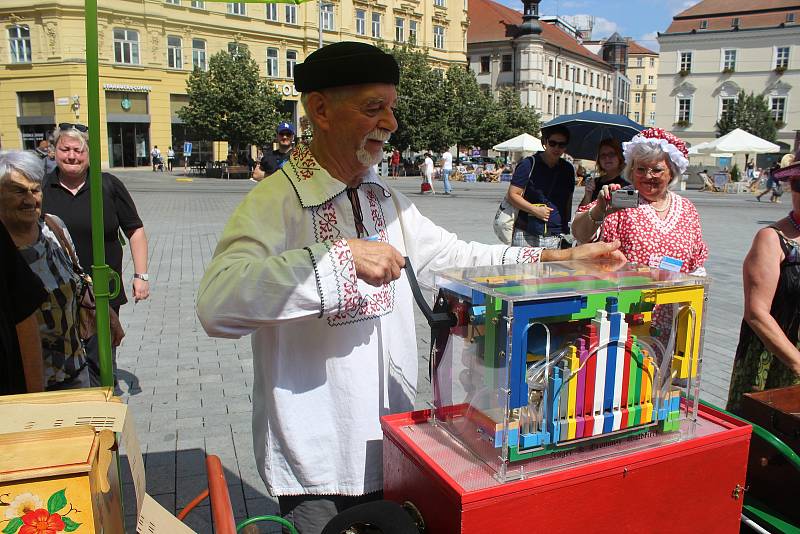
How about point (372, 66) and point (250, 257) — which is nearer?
point (250, 257)

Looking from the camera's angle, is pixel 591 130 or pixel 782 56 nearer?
pixel 591 130

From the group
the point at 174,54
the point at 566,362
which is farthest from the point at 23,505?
the point at 174,54

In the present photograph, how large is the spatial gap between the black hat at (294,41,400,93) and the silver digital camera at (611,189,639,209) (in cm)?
133

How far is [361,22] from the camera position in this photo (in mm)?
41219

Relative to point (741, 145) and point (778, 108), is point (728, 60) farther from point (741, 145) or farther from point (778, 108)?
point (741, 145)

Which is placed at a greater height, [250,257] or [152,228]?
[250,257]

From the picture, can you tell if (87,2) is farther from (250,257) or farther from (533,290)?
Result: (533,290)

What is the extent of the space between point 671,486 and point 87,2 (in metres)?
1.74

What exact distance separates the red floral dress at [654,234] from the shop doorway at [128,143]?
1462 inches

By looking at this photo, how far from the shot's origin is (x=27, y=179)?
106 inches

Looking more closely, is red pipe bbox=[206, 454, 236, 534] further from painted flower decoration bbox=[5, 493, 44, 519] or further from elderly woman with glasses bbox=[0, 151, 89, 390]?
elderly woman with glasses bbox=[0, 151, 89, 390]

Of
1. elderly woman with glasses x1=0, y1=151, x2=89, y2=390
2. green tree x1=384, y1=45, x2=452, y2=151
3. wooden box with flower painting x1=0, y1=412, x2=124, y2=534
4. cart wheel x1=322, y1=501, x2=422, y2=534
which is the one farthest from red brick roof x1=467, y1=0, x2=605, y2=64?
wooden box with flower painting x1=0, y1=412, x2=124, y2=534

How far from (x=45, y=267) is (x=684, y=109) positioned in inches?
2578

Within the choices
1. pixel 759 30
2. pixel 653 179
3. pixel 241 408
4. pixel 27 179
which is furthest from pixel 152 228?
pixel 759 30
